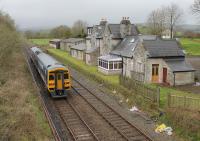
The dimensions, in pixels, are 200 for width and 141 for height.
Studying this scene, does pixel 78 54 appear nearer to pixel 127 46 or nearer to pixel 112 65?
pixel 127 46

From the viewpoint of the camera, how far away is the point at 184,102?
1939 cm

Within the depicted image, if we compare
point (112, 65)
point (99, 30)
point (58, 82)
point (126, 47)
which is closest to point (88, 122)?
point (58, 82)

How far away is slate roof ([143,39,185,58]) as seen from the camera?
31531 mm

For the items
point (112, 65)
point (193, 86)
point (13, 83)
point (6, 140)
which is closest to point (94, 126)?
point (6, 140)

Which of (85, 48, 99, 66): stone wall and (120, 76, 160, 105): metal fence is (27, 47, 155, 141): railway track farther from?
(85, 48, 99, 66): stone wall

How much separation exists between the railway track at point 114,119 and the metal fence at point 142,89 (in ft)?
9.89

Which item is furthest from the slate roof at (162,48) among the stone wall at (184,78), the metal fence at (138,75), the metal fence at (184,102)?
the metal fence at (184,102)

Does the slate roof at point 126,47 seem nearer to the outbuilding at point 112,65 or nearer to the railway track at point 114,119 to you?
the outbuilding at point 112,65

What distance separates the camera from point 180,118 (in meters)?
17.9

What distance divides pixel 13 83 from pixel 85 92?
693cm

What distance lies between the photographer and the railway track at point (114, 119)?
17.0 m

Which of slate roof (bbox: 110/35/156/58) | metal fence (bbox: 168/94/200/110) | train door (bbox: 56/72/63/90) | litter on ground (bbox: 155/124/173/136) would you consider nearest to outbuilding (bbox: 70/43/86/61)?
slate roof (bbox: 110/35/156/58)

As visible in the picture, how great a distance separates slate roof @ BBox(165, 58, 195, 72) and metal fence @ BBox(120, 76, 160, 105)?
5.34 metres

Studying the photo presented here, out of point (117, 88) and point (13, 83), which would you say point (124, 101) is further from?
point (13, 83)
